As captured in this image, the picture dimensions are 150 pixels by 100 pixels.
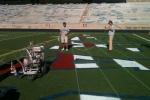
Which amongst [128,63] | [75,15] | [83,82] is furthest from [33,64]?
[75,15]

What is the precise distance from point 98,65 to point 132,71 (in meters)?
1.77

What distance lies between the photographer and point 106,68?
27.3ft

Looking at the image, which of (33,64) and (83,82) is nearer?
(83,82)

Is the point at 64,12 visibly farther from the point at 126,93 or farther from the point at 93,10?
the point at 126,93

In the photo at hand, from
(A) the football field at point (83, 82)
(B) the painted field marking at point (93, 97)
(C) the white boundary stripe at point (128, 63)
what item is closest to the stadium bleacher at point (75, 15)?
(C) the white boundary stripe at point (128, 63)

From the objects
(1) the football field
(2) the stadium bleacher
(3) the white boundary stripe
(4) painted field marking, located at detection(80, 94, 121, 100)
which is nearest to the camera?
(4) painted field marking, located at detection(80, 94, 121, 100)

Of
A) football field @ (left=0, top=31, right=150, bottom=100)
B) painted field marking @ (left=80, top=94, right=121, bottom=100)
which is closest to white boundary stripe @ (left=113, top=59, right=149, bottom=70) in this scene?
football field @ (left=0, top=31, right=150, bottom=100)

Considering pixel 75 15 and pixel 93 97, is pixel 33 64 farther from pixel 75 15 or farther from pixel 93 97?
pixel 75 15

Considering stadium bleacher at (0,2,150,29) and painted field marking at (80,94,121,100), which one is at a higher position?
stadium bleacher at (0,2,150,29)

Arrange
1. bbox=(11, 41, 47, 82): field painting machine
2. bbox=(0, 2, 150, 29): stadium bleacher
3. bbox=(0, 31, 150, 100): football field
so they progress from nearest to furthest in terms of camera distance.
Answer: bbox=(0, 31, 150, 100): football field < bbox=(11, 41, 47, 82): field painting machine < bbox=(0, 2, 150, 29): stadium bleacher

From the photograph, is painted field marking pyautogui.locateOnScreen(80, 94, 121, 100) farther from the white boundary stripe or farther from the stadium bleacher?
the stadium bleacher

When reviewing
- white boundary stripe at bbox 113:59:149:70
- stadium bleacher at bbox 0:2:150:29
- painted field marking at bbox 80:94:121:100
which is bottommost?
white boundary stripe at bbox 113:59:149:70

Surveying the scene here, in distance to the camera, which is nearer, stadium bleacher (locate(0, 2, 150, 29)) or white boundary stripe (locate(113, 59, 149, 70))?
white boundary stripe (locate(113, 59, 149, 70))

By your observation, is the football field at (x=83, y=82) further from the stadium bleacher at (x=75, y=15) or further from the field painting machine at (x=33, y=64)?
the stadium bleacher at (x=75, y=15)
